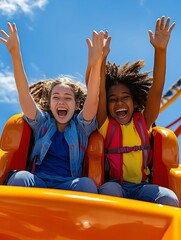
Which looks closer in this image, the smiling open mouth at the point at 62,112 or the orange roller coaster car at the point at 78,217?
the orange roller coaster car at the point at 78,217

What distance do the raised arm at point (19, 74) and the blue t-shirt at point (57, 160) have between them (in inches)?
6.2

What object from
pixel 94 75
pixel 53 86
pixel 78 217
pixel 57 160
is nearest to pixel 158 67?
pixel 94 75

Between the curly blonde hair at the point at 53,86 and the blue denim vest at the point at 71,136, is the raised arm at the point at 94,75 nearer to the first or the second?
the blue denim vest at the point at 71,136

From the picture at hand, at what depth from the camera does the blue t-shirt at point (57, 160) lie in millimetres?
1595

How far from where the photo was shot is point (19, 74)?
1575 mm

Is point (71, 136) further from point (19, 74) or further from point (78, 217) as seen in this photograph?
point (78, 217)

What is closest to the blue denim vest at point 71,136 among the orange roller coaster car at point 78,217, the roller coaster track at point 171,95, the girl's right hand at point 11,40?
the girl's right hand at point 11,40

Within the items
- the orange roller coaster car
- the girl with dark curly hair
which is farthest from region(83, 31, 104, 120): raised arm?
the orange roller coaster car

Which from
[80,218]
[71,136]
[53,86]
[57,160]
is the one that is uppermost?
[53,86]

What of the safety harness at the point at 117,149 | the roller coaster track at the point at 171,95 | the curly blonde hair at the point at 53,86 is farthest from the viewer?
the roller coaster track at the point at 171,95

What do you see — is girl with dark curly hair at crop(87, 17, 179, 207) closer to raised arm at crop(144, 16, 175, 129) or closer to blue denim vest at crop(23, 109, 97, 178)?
raised arm at crop(144, 16, 175, 129)

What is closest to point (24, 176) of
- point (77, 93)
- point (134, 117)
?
point (77, 93)

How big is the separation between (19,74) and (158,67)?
658 millimetres

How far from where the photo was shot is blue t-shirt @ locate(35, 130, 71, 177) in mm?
1595
